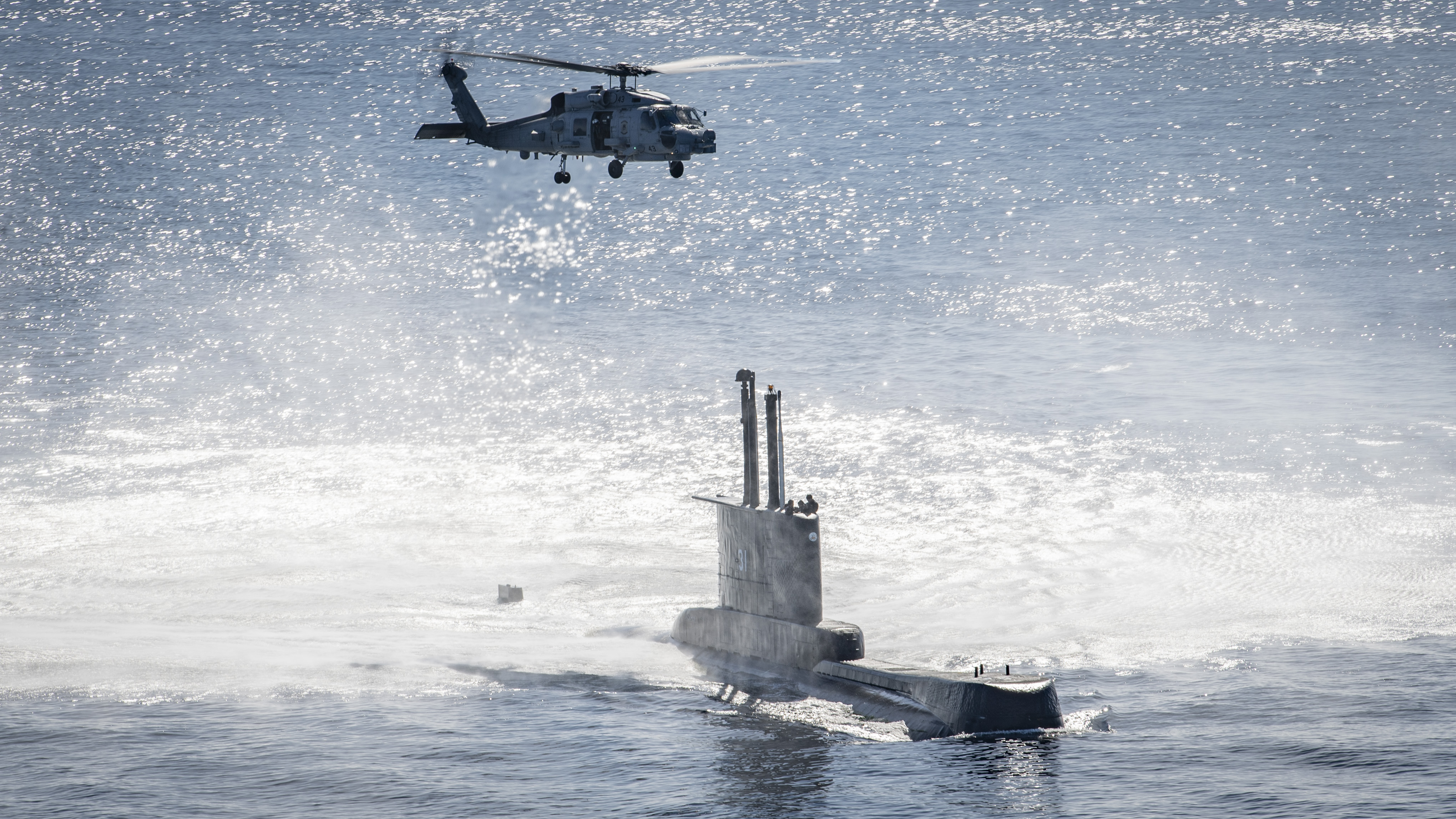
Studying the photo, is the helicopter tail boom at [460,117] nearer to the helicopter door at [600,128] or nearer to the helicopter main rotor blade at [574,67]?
the helicopter main rotor blade at [574,67]

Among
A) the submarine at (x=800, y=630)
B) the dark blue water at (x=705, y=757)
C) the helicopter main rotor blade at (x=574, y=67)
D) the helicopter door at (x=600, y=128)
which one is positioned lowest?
the dark blue water at (x=705, y=757)

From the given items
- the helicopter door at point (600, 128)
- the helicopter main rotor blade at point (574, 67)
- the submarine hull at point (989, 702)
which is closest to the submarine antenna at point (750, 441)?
the submarine hull at point (989, 702)

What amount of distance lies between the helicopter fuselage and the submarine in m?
7.89

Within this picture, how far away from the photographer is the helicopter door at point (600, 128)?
1966 inches

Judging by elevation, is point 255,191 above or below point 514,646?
above

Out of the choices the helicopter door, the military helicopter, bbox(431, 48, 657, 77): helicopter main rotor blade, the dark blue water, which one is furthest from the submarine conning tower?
bbox(431, 48, 657, 77): helicopter main rotor blade

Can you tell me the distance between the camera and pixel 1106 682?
5525cm

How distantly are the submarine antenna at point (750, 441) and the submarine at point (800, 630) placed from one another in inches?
2.3

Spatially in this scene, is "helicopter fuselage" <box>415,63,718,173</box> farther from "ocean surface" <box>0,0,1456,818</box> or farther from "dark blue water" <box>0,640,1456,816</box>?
"dark blue water" <box>0,640,1456,816</box>

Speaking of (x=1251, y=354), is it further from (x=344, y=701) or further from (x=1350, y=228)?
(x=344, y=701)

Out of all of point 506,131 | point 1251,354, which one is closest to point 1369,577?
point 506,131

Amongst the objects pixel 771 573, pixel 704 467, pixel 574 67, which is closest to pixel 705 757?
pixel 771 573

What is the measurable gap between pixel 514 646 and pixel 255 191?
138692mm

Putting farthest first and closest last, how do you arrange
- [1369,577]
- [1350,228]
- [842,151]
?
[842,151] → [1350,228] → [1369,577]
